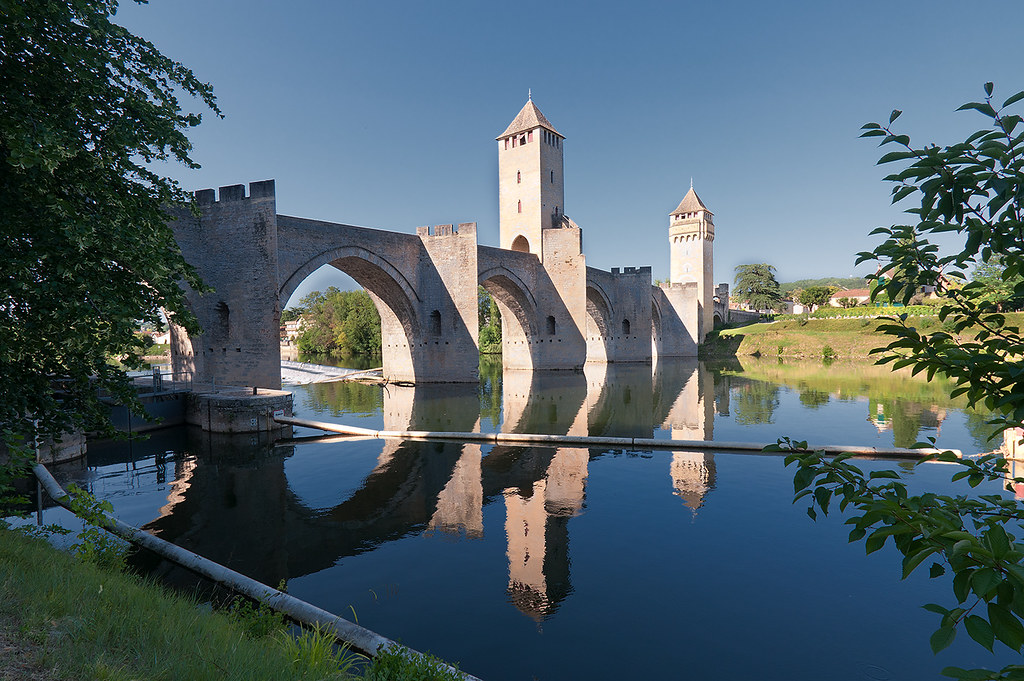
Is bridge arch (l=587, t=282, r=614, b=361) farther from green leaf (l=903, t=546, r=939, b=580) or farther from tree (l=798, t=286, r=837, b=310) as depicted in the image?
tree (l=798, t=286, r=837, b=310)

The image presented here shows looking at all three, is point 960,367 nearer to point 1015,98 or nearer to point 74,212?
point 1015,98

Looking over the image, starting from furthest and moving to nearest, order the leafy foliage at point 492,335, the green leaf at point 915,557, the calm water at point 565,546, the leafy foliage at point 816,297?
the leafy foliage at point 816,297 < the leafy foliage at point 492,335 < the calm water at point 565,546 < the green leaf at point 915,557

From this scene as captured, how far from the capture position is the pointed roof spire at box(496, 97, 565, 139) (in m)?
37.2

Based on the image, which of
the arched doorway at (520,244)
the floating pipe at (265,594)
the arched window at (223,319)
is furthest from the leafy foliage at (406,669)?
the arched doorway at (520,244)

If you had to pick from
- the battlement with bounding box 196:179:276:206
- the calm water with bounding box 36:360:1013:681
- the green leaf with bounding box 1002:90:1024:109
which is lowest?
the calm water with bounding box 36:360:1013:681

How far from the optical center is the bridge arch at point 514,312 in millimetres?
33188

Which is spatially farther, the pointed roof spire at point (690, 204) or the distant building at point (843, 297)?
the distant building at point (843, 297)

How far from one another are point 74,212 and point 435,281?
23035mm

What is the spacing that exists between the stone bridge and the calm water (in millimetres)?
5296

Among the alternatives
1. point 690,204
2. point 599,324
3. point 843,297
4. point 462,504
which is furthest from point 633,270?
point 843,297

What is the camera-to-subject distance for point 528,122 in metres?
37.6

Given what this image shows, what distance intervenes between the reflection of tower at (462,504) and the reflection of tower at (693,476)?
367cm

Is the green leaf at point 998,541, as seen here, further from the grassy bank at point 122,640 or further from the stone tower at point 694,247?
the stone tower at point 694,247

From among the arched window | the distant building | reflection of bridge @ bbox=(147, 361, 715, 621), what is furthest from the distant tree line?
the distant building
